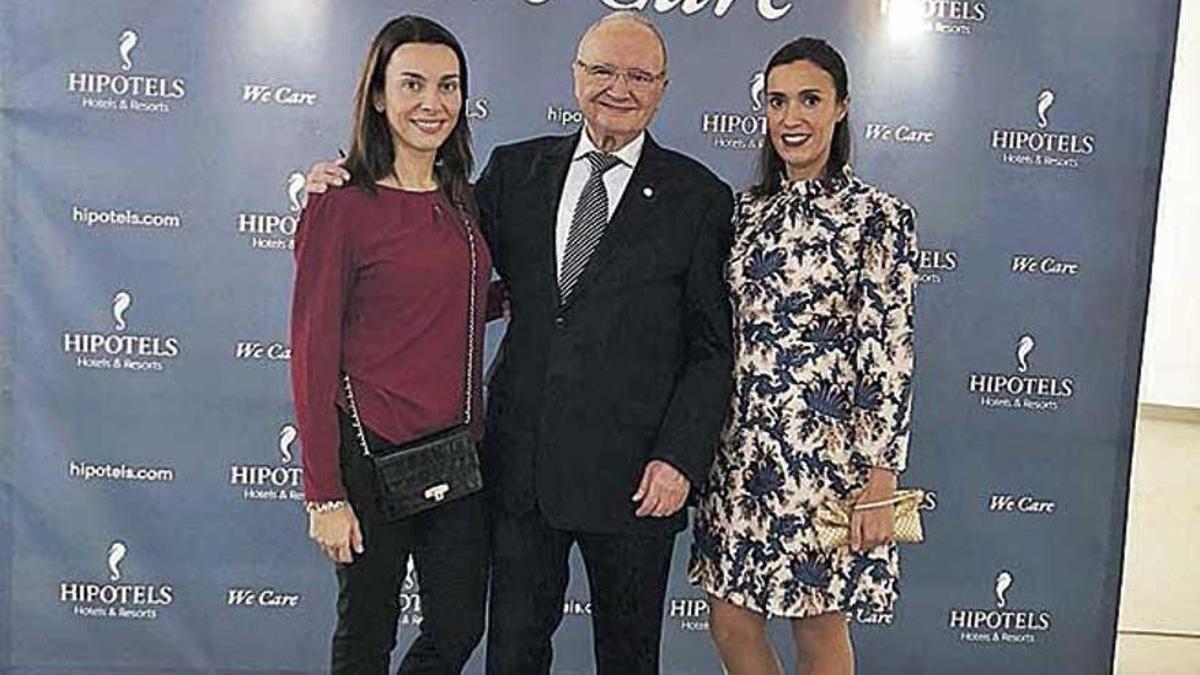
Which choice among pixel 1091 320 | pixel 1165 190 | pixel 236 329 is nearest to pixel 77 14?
pixel 236 329

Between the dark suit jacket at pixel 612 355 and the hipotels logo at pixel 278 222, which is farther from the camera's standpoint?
the hipotels logo at pixel 278 222

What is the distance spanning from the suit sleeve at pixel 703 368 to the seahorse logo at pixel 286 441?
1.27 metres

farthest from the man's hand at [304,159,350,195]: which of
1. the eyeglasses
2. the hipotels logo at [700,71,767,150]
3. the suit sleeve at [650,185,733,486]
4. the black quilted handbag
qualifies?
the hipotels logo at [700,71,767,150]

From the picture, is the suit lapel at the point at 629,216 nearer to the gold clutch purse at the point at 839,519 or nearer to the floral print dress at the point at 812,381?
the floral print dress at the point at 812,381

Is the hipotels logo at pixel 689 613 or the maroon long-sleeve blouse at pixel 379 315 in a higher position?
the maroon long-sleeve blouse at pixel 379 315

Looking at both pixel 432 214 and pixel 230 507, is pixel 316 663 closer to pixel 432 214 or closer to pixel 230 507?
pixel 230 507

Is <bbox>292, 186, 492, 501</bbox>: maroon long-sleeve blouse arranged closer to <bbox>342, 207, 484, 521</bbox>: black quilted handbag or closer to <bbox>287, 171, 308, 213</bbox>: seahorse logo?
<bbox>342, 207, 484, 521</bbox>: black quilted handbag

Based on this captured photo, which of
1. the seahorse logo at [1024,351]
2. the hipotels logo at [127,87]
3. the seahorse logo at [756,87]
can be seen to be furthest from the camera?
the seahorse logo at [1024,351]

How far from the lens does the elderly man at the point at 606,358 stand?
2264 mm

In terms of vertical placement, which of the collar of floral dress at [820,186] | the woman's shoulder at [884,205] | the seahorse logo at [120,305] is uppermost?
the collar of floral dress at [820,186]

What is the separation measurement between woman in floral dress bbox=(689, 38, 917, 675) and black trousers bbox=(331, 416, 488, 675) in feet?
1.48

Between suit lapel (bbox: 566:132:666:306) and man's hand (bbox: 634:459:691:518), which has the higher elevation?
suit lapel (bbox: 566:132:666:306)

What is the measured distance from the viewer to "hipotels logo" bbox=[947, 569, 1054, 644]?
11.2 ft

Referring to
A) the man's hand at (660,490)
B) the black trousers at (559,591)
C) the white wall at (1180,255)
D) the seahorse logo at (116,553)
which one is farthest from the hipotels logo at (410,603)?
the white wall at (1180,255)
